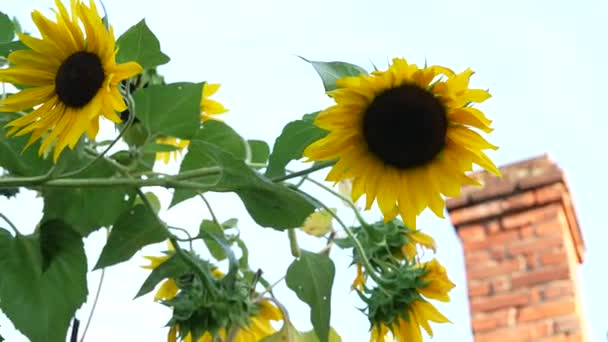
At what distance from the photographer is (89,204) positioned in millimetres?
626

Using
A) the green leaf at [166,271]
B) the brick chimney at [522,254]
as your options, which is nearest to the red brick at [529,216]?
the brick chimney at [522,254]

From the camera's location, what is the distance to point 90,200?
2.05ft

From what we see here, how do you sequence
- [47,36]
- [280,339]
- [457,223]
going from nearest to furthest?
[47,36] < [280,339] < [457,223]

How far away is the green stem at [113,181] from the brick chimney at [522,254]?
99.2 inches

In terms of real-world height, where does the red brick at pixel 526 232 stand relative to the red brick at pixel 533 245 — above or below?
above

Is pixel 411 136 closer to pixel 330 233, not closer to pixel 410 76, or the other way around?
pixel 410 76

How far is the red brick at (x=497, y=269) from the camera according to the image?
3.21 m

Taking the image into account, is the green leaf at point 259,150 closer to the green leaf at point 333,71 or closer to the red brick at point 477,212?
the green leaf at point 333,71

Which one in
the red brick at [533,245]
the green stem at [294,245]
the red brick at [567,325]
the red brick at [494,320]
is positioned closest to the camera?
the green stem at [294,245]

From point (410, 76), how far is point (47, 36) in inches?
7.1

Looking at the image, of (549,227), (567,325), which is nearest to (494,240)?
(549,227)

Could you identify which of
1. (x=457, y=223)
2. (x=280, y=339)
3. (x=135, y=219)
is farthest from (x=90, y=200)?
(x=457, y=223)

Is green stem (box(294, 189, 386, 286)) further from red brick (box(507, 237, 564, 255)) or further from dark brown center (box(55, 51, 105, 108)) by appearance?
red brick (box(507, 237, 564, 255))

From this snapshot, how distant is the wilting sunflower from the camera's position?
2.22 feet
